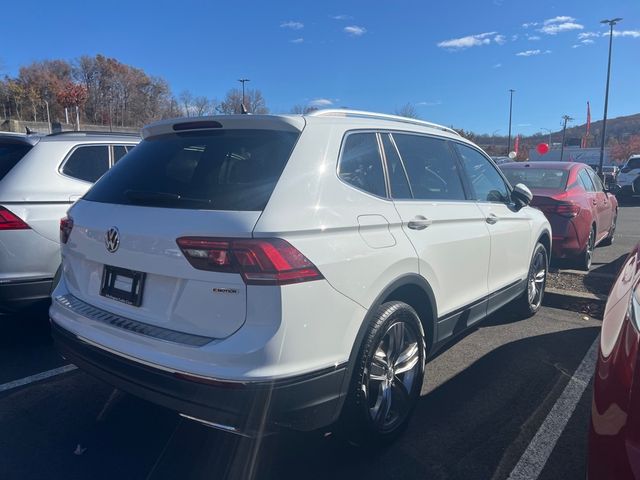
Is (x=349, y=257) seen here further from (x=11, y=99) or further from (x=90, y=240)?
(x=11, y=99)

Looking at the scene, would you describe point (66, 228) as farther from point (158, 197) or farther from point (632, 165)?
point (632, 165)

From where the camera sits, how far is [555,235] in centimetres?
677

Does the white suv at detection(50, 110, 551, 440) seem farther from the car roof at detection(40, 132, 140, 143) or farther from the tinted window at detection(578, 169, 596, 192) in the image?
the tinted window at detection(578, 169, 596, 192)

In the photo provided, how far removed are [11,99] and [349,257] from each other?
82648mm

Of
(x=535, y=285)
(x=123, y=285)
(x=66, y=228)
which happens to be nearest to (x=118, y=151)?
(x=66, y=228)

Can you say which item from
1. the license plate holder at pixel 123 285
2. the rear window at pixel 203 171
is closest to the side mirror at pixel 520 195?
the rear window at pixel 203 171

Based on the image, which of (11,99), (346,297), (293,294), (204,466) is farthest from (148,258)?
(11,99)

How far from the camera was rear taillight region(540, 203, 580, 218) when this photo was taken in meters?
6.69

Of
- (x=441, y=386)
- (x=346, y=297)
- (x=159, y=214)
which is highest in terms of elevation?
(x=159, y=214)

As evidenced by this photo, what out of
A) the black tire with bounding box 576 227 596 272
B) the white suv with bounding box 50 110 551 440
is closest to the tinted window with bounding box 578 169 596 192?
the black tire with bounding box 576 227 596 272

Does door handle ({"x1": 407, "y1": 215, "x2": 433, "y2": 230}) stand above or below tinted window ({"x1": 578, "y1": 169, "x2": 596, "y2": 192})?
below

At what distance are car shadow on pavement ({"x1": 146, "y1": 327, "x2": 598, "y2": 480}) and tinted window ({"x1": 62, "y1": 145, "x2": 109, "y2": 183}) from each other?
8.86 ft

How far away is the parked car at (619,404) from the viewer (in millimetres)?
1533

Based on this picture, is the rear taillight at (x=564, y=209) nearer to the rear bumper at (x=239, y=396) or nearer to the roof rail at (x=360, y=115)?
the roof rail at (x=360, y=115)
